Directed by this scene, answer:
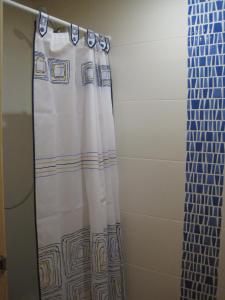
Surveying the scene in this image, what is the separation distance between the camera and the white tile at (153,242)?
5.22 feet

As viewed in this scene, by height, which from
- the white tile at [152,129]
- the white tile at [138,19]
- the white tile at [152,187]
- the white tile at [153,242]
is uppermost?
the white tile at [138,19]

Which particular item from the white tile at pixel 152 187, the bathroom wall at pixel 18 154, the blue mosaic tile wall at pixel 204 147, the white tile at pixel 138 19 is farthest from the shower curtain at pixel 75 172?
the bathroom wall at pixel 18 154

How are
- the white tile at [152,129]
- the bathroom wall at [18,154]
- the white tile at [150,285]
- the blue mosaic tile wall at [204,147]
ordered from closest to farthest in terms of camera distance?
the blue mosaic tile wall at [204,147] < the white tile at [152,129] < the white tile at [150,285] < the bathroom wall at [18,154]

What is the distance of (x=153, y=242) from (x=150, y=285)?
286 millimetres

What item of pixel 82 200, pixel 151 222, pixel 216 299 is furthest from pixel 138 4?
pixel 216 299

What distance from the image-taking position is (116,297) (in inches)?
65.9

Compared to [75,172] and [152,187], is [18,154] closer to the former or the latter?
[75,172]

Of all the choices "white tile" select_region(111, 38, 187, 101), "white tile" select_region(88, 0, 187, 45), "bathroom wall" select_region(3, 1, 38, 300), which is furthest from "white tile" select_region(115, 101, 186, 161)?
"bathroom wall" select_region(3, 1, 38, 300)

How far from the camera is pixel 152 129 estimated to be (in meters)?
1.59

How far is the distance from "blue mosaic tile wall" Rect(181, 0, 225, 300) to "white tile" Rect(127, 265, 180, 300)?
A: 0.30 ft

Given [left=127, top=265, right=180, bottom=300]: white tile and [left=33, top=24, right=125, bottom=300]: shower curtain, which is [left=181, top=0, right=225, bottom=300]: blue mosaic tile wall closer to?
[left=127, top=265, right=180, bottom=300]: white tile

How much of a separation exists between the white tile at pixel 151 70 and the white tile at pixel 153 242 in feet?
2.46

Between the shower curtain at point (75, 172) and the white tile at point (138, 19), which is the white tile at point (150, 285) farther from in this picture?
the white tile at point (138, 19)

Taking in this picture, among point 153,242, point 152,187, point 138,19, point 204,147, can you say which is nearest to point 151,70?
point 138,19
